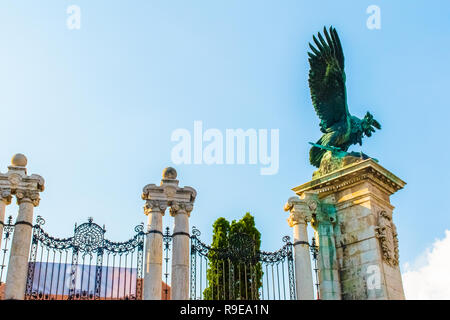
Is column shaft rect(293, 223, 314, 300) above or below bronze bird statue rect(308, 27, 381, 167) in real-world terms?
below

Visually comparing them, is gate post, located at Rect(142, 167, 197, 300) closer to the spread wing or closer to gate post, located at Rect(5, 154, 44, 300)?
gate post, located at Rect(5, 154, 44, 300)

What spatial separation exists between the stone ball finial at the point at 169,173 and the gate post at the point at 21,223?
9.02 feet

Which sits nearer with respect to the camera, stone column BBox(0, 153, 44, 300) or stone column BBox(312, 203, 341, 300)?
stone column BBox(0, 153, 44, 300)

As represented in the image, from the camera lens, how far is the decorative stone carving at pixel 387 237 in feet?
44.3

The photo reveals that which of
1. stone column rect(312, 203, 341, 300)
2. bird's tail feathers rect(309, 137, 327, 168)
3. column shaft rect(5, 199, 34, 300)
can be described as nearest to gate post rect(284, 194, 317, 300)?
stone column rect(312, 203, 341, 300)

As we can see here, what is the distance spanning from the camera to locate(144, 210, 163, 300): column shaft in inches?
486

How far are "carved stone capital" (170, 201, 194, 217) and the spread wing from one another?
4.74 meters

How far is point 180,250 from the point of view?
12.9 m

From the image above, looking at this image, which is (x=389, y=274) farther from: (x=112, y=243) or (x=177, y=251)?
(x=112, y=243)

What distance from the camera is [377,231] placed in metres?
13.5

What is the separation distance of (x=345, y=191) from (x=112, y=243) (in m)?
5.83

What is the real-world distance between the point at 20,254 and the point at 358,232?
25.1 feet
